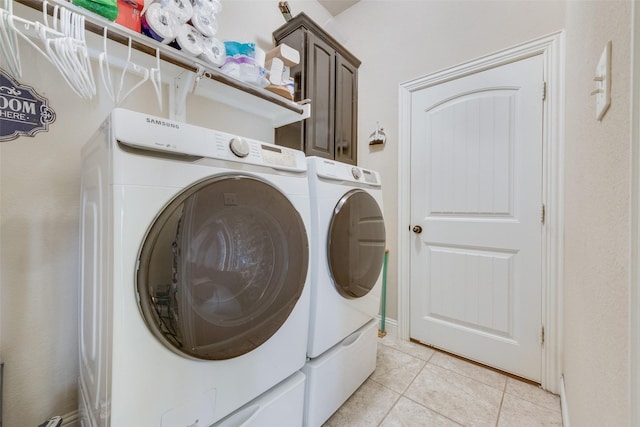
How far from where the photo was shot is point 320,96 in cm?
178

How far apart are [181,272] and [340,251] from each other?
66 centimetres

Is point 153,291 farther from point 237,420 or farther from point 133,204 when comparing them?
point 237,420

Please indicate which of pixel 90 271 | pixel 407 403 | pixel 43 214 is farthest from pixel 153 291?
pixel 407 403

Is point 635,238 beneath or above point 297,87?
beneath

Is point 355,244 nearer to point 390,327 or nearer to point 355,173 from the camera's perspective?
point 355,173

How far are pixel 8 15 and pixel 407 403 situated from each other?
6.87ft

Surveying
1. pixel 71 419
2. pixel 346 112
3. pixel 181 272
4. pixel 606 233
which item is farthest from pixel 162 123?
pixel 346 112

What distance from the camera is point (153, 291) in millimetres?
597

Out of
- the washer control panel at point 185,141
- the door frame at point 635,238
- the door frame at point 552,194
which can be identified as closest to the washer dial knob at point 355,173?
the washer control panel at point 185,141

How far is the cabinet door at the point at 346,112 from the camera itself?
6.40ft

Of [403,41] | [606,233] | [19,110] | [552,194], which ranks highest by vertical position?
[403,41]

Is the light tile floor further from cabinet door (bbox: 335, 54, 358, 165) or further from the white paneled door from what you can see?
cabinet door (bbox: 335, 54, 358, 165)

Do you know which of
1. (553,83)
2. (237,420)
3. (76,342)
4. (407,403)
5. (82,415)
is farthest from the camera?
(553,83)

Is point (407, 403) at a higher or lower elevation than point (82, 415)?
lower
